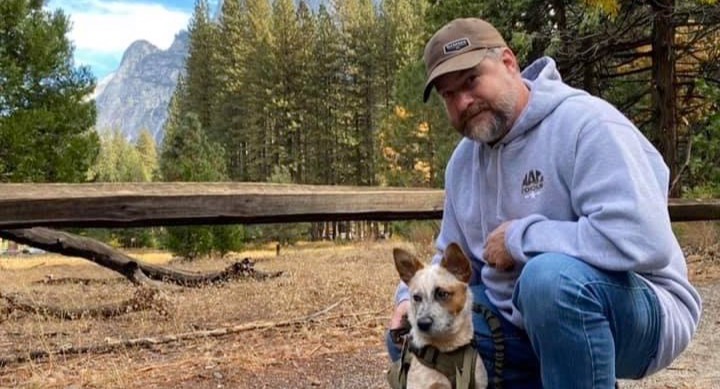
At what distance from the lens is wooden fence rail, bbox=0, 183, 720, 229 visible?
104 inches

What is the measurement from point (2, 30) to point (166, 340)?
1493 centimetres

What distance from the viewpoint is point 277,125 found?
3828 cm

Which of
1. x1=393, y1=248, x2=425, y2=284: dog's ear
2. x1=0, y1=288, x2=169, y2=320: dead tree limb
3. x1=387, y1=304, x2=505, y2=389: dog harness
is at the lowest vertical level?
x1=0, y1=288, x2=169, y2=320: dead tree limb

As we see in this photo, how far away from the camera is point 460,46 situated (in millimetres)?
1817

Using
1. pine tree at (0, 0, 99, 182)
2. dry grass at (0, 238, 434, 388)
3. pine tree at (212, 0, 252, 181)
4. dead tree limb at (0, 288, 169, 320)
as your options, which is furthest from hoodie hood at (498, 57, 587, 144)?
pine tree at (212, 0, 252, 181)

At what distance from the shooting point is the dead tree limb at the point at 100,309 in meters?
5.40

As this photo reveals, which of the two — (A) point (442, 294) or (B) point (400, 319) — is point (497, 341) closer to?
(A) point (442, 294)

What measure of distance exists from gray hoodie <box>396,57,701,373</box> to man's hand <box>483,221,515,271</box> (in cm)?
3

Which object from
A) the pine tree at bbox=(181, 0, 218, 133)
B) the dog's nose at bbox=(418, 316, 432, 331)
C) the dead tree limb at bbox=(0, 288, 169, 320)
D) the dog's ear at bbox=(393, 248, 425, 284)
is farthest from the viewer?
the pine tree at bbox=(181, 0, 218, 133)

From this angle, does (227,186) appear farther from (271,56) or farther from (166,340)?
(271,56)

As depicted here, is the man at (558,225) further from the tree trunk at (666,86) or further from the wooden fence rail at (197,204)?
the tree trunk at (666,86)

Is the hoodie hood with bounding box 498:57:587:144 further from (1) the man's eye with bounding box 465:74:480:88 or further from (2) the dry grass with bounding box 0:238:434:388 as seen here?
(2) the dry grass with bounding box 0:238:434:388

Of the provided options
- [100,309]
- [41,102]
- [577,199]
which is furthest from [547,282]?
[41,102]

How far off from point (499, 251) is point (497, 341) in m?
0.29
